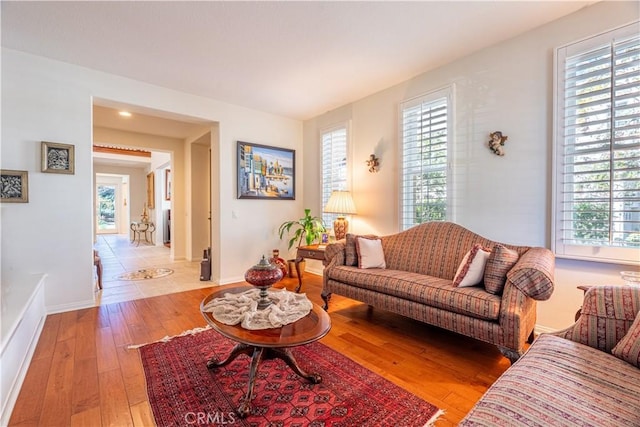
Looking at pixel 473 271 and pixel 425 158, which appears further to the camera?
pixel 425 158

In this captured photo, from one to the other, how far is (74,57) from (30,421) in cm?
310

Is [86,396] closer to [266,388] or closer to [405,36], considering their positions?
[266,388]

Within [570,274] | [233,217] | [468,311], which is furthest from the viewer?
[233,217]

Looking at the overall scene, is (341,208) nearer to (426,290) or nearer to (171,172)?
(426,290)

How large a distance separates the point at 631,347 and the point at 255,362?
1.69 m

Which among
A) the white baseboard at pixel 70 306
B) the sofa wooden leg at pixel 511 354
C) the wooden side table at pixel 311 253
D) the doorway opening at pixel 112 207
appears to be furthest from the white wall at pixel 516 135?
the doorway opening at pixel 112 207

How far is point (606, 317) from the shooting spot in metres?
1.34

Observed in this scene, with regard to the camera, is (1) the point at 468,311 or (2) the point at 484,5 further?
(2) the point at 484,5

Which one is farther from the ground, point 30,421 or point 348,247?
point 348,247

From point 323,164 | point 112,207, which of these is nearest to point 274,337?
point 323,164

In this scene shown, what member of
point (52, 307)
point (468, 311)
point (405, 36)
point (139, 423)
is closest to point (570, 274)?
point (468, 311)

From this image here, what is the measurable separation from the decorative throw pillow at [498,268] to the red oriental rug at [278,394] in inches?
37.6

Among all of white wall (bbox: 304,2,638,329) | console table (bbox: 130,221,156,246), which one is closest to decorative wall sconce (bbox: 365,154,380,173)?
white wall (bbox: 304,2,638,329)

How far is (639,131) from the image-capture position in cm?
196
